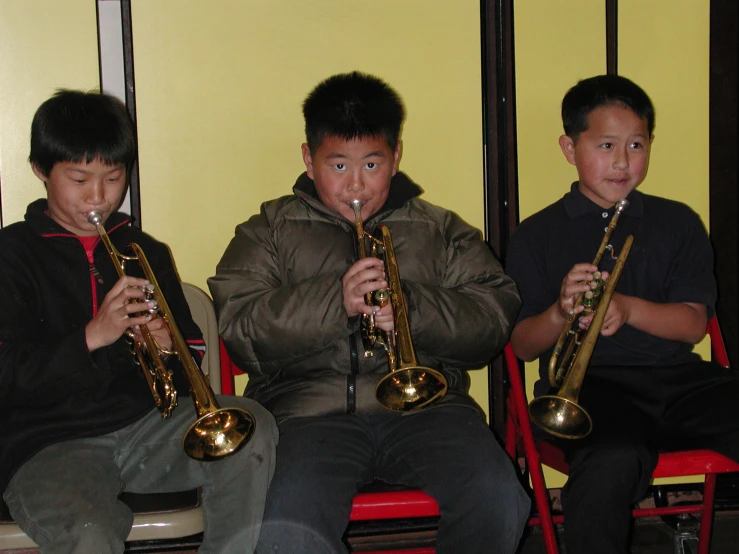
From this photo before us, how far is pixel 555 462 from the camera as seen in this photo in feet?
6.01

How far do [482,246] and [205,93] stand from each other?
964mm

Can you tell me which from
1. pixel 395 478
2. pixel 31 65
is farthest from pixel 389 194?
pixel 31 65

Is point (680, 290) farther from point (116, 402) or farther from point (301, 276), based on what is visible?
point (116, 402)

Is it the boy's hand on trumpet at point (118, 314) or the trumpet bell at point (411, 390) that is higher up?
the boy's hand on trumpet at point (118, 314)

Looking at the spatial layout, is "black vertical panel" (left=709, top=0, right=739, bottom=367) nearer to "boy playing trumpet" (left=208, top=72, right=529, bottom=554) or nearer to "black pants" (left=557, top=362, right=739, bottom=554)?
"black pants" (left=557, top=362, right=739, bottom=554)

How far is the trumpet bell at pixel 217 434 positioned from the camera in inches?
61.9

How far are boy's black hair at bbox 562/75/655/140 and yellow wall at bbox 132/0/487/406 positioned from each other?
0.34 m

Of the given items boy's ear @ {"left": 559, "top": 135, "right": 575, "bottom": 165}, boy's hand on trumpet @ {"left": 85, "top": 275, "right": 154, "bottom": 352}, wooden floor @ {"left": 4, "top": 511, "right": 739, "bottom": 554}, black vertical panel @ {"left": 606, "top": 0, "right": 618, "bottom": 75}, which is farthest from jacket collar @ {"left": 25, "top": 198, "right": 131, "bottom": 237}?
black vertical panel @ {"left": 606, "top": 0, "right": 618, "bottom": 75}

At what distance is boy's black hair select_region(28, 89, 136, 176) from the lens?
1.82m

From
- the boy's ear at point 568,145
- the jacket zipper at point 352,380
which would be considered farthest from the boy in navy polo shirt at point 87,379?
the boy's ear at point 568,145

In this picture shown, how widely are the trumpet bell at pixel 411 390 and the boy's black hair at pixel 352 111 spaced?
62 cm

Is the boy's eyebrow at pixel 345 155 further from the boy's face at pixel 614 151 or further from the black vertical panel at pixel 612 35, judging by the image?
the black vertical panel at pixel 612 35

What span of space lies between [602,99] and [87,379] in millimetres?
1514

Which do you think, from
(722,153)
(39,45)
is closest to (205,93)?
→ (39,45)
